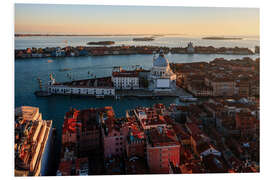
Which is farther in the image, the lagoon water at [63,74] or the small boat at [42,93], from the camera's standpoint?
the small boat at [42,93]

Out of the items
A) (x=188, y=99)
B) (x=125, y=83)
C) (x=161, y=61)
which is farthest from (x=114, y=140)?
(x=161, y=61)

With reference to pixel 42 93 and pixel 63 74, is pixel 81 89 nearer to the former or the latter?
pixel 42 93

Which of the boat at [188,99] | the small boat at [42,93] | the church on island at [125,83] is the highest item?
the church on island at [125,83]

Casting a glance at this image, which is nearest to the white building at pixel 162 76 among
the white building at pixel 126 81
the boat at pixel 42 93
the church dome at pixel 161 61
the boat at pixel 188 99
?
the church dome at pixel 161 61

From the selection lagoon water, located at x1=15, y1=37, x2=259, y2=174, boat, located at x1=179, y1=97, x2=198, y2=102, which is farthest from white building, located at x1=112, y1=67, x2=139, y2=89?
boat, located at x1=179, y1=97, x2=198, y2=102

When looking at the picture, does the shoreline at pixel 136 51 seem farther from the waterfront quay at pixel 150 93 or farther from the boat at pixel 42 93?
the waterfront quay at pixel 150 93

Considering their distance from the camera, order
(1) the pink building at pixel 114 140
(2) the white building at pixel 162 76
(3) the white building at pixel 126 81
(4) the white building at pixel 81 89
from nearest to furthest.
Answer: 1. (1) the pink building at pixel 114 140
2. (4) the white building at pixel 81 89
3. (2) the white building at pixel 162 76
4. (3) the white building at pixel 126 81

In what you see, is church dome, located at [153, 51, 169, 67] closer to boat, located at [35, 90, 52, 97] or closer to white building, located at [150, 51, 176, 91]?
white building, located at [150, 51, 176, 91]

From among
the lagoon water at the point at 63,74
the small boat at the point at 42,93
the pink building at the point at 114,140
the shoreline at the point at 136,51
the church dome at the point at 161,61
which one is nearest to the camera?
the pink building at the point at 114,140
